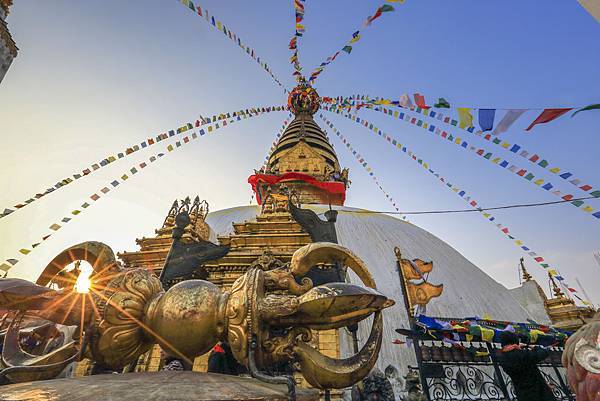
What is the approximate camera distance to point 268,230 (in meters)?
8.61

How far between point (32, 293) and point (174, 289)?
56 centimetres

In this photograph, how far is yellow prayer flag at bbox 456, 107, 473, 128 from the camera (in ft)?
19.2

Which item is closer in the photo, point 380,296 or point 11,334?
point 380,296

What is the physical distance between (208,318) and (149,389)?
30 cm

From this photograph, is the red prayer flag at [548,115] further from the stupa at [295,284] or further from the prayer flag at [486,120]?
the stupa at [295,284]

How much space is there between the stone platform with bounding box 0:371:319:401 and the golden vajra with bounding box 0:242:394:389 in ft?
0.40

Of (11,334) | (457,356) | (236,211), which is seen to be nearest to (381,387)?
(457,356)

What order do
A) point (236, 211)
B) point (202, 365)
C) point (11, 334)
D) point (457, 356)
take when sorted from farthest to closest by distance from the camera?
point (236, 211) < point (202, 365) < point (457, 356) < point (11, 334)

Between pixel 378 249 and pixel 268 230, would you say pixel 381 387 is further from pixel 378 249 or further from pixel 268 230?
pixel 378 249

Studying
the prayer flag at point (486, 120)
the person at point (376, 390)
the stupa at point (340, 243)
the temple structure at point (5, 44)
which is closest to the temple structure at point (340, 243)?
the stupa at point (340, 243)

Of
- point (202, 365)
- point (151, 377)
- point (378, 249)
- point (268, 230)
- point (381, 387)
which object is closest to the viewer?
point (151, 377)

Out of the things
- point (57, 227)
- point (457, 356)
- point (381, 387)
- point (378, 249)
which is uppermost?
point (378, 249)

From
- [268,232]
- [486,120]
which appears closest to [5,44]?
[268,232]

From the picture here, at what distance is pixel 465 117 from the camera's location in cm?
592
